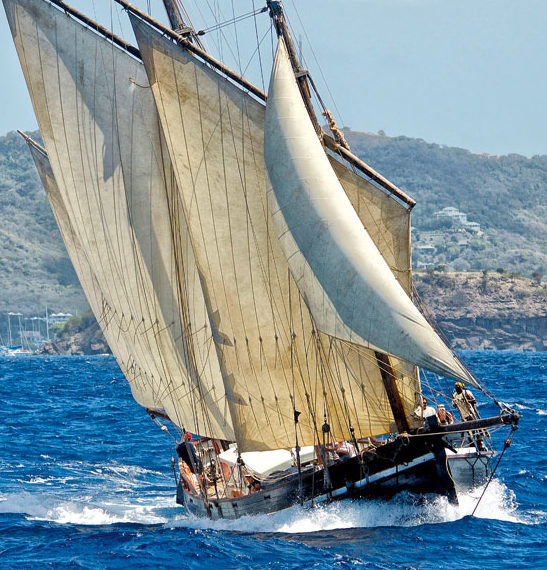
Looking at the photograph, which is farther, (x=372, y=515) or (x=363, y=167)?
(x=363, y=167)

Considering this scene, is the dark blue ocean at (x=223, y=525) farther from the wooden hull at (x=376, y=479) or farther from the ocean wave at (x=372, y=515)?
the wooden hull at (x=376, y=479)

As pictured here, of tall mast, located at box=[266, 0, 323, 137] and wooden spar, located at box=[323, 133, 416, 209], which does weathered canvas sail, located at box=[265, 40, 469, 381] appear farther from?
wooden spar, located at box=[323, 133, 416, 209]

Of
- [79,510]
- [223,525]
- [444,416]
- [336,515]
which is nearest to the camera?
[336,515]

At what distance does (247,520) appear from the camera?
3053 cm

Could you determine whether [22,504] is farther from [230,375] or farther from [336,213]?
[336,213]

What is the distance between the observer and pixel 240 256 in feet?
103

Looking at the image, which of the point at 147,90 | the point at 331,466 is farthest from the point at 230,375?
the point at 147,90

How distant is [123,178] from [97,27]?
4.88m

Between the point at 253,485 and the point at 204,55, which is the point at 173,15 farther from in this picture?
the point at 253,485

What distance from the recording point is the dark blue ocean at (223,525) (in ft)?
85.7

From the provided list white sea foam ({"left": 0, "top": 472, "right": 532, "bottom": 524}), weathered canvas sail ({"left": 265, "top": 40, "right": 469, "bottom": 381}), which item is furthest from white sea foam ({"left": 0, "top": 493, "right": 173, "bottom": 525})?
weathered canvas sail ({"left": 265, "top": 40, "right": 469, "bottom": 381})

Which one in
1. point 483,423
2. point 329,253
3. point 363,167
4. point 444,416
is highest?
point 363,167

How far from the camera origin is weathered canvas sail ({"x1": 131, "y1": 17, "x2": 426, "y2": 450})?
102ft

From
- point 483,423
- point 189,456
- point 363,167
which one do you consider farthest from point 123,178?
point 483,423
